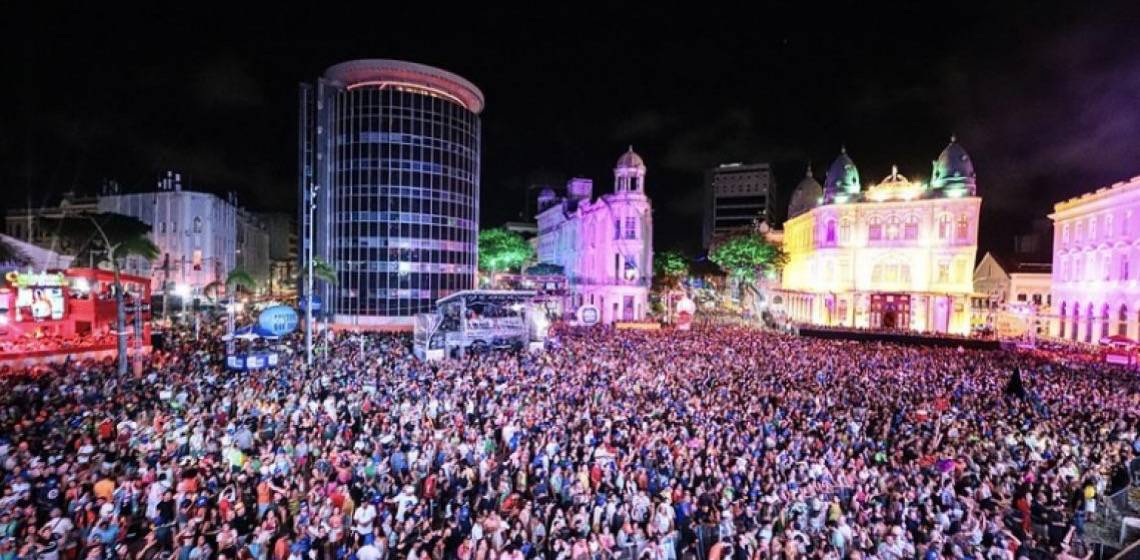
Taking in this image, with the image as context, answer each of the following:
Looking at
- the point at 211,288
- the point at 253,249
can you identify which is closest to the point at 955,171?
the point at 211,288

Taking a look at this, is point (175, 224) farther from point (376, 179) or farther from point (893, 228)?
point (893, 228)

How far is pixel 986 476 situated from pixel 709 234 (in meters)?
114

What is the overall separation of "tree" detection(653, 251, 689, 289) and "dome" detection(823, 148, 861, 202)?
64.0 ft

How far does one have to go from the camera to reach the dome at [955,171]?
4872 centimetres

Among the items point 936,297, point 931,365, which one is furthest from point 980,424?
point 936,297

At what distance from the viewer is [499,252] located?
75938 millimetres

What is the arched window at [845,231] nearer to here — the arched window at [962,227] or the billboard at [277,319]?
the arched window at [962,227]

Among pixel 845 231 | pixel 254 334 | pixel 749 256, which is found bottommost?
pixel 254 334

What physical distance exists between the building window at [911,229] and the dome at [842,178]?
5631 millimetres

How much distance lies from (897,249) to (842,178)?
861cm

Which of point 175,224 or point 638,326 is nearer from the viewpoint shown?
point 638,326

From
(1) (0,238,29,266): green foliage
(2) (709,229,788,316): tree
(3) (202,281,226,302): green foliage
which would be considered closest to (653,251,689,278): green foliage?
(2) (709,229,788,316): tree

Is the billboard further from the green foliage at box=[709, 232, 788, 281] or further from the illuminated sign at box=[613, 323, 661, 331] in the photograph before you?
the green foliage at box=[709, 232, 788, 281]

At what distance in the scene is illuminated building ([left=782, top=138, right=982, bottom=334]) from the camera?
48094mm
